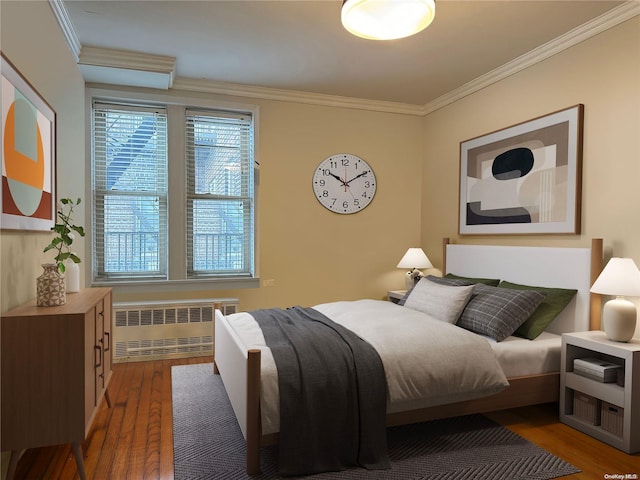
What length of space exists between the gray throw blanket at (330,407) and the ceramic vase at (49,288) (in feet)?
3.79

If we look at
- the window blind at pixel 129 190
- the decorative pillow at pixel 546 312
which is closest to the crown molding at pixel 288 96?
the window blind at pixel 129 190

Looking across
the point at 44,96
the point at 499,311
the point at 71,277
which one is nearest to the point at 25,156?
the point at 44,96

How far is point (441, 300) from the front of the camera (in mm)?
3287

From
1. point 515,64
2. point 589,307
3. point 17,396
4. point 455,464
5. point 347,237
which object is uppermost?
point 515,64

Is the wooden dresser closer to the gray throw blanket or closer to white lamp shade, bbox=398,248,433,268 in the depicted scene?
the gray throw blanket

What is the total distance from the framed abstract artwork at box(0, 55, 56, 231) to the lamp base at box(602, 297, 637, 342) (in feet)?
10.9

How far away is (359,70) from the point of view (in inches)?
153

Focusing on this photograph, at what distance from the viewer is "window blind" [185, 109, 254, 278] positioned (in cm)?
433

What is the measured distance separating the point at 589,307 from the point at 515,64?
6.95 ft

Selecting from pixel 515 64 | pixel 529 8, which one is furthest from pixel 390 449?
pixel 515 64

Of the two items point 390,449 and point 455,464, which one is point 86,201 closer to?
point 390,449

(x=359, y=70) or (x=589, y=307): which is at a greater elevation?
(x=359, y=70)

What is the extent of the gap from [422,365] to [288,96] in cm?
320

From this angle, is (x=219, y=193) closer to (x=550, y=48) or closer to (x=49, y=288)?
(x=49, y=288)
